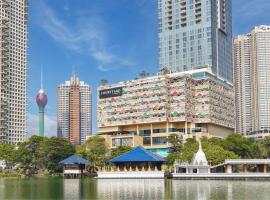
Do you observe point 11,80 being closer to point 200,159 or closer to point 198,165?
point 200,159

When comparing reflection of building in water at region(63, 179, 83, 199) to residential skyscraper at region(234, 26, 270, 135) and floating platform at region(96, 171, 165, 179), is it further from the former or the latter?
residential skyscraper at region(234, 26, 270, 135)

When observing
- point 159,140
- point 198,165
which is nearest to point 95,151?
point 159,140

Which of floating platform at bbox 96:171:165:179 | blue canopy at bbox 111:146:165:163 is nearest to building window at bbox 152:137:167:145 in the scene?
blue canopy at bbox 111:146:165:163

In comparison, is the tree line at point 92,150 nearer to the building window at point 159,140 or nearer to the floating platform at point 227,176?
the building window at point 159,140

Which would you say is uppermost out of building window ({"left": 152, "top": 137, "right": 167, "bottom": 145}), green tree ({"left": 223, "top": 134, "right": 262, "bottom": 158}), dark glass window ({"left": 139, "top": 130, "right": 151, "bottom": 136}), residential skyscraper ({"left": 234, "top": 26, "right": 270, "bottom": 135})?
residential skyscraper ({"left": 234, "top": 26, "right": 270, "bottom": 135})

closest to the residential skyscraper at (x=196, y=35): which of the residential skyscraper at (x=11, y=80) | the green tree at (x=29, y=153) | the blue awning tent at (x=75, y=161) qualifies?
the blue awning tent at (x=75, y=161)

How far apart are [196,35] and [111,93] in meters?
35.2

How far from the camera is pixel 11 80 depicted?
19300cm

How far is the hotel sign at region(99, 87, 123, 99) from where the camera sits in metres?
152

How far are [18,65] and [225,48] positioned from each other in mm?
79854

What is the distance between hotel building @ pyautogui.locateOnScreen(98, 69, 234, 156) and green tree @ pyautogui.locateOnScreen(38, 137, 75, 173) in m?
15.3

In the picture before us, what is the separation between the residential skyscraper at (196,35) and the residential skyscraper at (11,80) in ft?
188

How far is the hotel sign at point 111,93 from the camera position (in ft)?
497

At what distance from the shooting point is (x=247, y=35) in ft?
648
